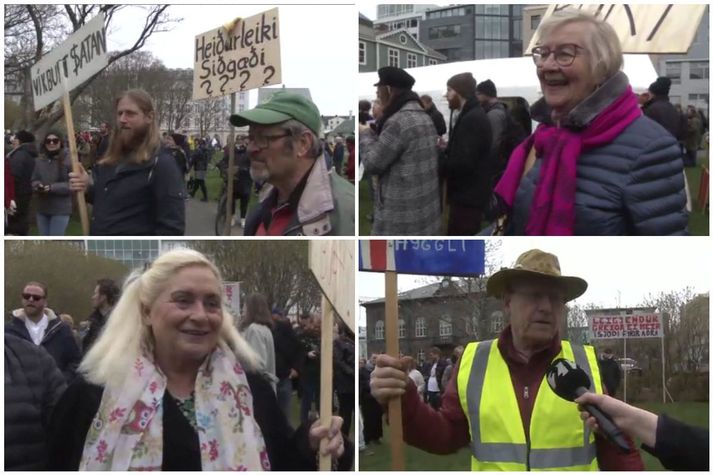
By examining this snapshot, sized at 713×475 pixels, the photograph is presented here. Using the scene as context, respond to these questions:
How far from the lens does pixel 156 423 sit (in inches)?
127

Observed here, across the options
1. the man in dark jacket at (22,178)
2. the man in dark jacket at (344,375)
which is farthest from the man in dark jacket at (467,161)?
the man in dark jacket at (22,178)

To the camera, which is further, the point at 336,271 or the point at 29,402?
the point at 336,271

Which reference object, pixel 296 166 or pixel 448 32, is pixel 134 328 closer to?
pixel 296 166

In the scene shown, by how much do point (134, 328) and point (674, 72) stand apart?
239 centimetres

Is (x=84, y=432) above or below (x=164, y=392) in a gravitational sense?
below

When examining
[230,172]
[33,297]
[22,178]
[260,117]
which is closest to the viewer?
[260,117]

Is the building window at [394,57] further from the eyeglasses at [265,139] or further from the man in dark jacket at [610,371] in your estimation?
the man in dark jacket at [610,371]

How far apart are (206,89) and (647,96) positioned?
5.87 ft

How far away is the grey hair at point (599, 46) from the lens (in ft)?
10.0

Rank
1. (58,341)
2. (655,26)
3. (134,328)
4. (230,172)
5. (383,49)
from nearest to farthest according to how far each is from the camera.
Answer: (134,328)
(655,26)
(58,341)
(383,49)
(230,172)

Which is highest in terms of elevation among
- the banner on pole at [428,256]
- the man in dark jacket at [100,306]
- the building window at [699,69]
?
the building window at [699,69]

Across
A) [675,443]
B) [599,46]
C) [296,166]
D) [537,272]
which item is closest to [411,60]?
[296,166]

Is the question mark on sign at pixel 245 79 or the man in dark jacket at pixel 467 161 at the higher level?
the question mark on sign at pixel 245 79

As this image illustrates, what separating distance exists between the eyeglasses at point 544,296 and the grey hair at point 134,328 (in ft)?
3.32
